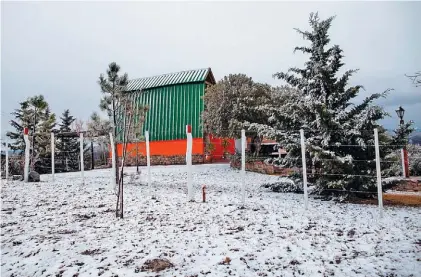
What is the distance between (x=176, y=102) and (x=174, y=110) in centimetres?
64

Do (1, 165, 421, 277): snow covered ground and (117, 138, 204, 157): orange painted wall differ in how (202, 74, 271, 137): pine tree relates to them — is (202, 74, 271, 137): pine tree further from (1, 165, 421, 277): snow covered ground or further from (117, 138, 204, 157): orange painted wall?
(1, 165, 421, 277): snow covered ground

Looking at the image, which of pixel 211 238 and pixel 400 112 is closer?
pixel 211 238

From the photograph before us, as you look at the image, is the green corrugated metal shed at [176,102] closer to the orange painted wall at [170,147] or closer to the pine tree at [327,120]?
the orange painted wall at [170,147]

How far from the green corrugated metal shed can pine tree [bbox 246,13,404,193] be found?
11.2 metres

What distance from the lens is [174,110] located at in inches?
811

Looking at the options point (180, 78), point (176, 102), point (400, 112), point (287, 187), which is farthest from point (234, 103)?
point (400, 112)

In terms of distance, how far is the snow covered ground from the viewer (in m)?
3.39

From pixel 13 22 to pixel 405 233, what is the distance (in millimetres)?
13697

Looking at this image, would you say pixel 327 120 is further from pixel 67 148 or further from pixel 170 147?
pixel 67 148

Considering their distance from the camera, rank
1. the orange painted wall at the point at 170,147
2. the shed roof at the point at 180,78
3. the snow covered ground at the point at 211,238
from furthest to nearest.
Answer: the shed roof at the point at 180,78 < the orange painted wall at the point at 170,147 < the snow covered ground at the point at 211,238

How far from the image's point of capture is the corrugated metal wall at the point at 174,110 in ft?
64.7

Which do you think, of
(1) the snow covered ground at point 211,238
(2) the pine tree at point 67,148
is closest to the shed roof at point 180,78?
(2) the pine tree at point 67,148

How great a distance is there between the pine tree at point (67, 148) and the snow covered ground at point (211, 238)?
37.0 ft

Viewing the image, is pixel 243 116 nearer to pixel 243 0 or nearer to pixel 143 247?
pixel 243 0
